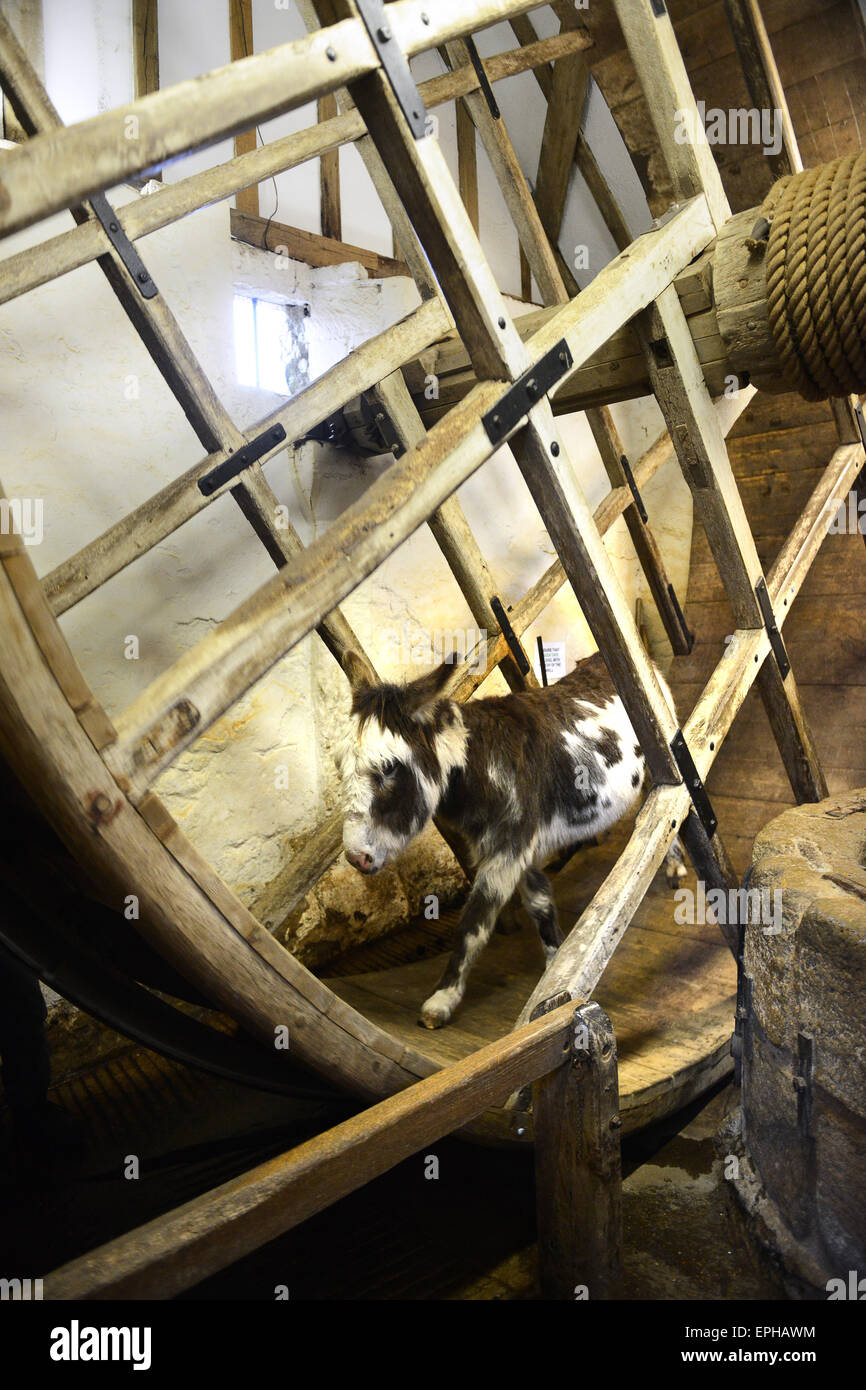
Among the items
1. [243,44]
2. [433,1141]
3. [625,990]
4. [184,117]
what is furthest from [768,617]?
[243,44]

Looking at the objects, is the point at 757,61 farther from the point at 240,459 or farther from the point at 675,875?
the point at 675,875

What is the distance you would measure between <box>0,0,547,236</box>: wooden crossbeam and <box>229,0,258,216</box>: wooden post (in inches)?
101

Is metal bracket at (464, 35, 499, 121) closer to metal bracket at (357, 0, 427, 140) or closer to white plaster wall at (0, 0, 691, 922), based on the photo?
white plaster wall at (0, 0, 691, 922)

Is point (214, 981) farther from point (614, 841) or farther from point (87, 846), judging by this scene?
point (614, 841)

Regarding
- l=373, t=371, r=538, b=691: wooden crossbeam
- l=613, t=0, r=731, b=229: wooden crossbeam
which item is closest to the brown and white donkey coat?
l=373, t=371, r=538, b=691: wooden crossbeam

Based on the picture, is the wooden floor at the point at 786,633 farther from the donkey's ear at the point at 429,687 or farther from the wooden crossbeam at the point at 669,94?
the wooden crossbeam at the point at 669,94

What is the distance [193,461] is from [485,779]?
184cm

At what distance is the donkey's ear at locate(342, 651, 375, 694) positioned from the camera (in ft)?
10.4

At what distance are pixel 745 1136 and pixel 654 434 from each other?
474cm

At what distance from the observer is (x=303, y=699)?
3.99 meters

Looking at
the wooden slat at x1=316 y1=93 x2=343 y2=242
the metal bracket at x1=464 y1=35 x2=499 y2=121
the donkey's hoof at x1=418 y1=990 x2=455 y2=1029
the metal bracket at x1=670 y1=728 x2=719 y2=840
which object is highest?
the wooden slat at x1=316 y1=93 x2=343 y2=242

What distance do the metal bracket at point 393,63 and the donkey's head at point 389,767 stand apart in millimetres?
1558
